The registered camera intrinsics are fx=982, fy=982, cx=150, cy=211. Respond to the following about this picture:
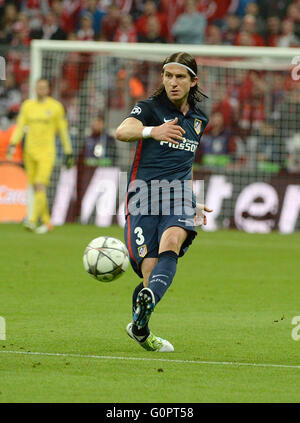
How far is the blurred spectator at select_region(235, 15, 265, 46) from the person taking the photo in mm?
23125

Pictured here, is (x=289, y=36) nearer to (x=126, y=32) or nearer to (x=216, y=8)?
(x=216, y=8)

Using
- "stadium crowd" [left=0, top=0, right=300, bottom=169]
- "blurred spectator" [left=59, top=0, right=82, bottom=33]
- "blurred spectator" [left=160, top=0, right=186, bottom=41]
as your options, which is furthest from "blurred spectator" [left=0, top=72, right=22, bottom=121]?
"blurred spectator" [left=160, top=0, right=186, bottom=41]

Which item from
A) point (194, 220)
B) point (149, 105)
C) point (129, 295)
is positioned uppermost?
point (149, 105)

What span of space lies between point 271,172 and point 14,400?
592 inches

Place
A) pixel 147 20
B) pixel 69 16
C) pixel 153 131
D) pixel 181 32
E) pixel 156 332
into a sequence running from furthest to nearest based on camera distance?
1. pixel 69 16
2. pixel 147 20
3. pixel 181 32
4. pixel 156 332
5. pixel 153 131

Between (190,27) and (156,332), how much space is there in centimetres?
1547

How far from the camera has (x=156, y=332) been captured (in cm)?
857

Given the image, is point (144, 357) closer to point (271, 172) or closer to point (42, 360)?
point (42, 360)

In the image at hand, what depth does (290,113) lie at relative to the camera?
69.8ft

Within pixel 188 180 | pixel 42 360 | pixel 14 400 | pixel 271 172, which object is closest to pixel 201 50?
pixel 271 172

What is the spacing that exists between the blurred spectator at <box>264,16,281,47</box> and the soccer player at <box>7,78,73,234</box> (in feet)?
22.9

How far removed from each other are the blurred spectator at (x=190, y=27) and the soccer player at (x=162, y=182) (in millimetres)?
15381

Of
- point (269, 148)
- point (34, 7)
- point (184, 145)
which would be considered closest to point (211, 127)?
point (269, 148)

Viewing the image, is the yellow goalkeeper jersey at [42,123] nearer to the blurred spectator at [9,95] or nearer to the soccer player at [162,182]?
the blurred spectator at [9,95]
